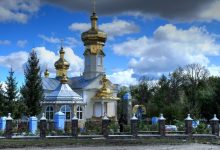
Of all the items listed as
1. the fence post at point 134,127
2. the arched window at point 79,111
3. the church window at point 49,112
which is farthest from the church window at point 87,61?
the fence post at point 134,127

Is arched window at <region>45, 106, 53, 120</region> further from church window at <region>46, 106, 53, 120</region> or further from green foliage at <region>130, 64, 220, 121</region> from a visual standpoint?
green foliage at <region>130, 64, 220, 121</region>

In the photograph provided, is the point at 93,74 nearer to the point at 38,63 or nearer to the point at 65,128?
the point at 38,63

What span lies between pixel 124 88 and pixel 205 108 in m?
36.2

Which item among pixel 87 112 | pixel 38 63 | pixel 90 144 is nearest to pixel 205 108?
pixel 87 112

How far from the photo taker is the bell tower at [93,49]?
59156 mm

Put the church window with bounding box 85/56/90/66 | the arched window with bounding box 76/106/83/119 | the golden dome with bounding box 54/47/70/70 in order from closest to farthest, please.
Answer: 1. the arched window with bounding box 76/106/83/119
2. the church window with bounding box 85/56/90/66
3. the golden dome with bounding box 54/47/70/70

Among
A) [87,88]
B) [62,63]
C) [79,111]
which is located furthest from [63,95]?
[62,63]

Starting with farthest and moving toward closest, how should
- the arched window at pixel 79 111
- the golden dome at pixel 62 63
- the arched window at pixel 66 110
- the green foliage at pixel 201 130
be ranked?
the golden dome at pixel 62 63 → the arched window at pixel 79 111 → the arched window at pixel 66 110 → the green foliage at pixel 201 130

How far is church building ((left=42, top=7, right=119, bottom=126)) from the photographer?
159 ft

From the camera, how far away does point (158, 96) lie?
77688 millimetres

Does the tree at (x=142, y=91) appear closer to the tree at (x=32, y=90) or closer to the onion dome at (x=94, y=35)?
the onion dome at (x=94, y=35)

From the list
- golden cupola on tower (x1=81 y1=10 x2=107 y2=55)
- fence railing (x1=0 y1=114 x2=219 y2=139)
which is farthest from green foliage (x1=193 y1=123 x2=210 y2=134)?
golden cupola on tower (x1=81 y1=10 x2=107 y2=55)

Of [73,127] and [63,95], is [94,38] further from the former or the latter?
[73,127]

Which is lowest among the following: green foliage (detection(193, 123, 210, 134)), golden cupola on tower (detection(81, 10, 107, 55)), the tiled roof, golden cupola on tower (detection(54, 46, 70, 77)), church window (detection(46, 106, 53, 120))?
green foliage (detection(193, 123, 210, 134))
